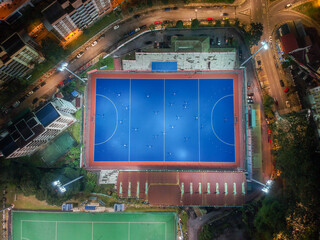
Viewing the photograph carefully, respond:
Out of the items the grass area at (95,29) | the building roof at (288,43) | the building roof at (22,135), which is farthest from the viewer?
the grass area at (95,29)

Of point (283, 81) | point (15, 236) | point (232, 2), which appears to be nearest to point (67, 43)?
point (232, 2)

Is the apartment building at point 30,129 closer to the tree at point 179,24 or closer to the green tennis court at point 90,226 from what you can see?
the green tennis court at point 90,226

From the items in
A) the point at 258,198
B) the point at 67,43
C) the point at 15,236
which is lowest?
the point at 15,236

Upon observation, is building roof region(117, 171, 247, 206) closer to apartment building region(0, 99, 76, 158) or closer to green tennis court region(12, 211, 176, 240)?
green tennis court region(12, 211, 176, 240)

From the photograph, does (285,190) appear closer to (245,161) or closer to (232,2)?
(245,161)

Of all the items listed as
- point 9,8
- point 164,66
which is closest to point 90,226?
point 164,66

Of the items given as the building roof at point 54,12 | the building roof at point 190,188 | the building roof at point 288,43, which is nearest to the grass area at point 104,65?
the building roof at point 54,12
